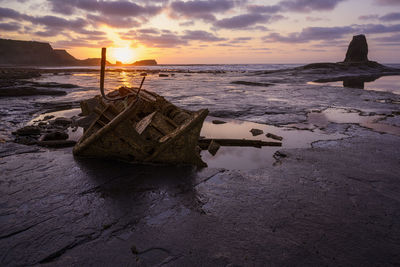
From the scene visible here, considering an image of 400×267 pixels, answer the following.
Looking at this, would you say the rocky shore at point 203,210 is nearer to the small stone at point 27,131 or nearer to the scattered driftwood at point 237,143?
the scattered driftwood at point 237,143

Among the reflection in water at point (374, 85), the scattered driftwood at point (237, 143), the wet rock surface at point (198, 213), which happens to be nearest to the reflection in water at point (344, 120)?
the scattered driftwood at point (237, 143)

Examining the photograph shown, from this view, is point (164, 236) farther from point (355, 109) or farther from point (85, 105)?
point (355, 109)

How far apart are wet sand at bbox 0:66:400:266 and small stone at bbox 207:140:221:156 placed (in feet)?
0.66

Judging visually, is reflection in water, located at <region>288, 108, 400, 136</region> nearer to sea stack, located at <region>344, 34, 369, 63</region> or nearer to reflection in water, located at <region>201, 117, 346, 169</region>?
reflection in water, located at <region>201, 117, 346, 169</region>

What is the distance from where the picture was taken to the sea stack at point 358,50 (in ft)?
222

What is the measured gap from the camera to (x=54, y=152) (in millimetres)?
5852

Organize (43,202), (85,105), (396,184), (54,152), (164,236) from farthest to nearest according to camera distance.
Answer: (85,105), (54,152), (396,184), (43,202), (164,236)


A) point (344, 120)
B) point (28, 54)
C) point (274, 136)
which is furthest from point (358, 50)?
point (28, 54)

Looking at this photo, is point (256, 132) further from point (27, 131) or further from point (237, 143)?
point (27, 131)

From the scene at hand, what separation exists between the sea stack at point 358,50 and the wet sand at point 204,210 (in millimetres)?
76094

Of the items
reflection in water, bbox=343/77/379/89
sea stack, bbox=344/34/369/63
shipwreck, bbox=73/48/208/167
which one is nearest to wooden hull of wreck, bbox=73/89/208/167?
shipwreck, bbox=73/48/208/167

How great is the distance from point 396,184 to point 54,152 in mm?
7095

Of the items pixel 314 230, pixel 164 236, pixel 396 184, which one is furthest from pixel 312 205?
pixel 164 236

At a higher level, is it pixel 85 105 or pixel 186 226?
pixel 85 105
